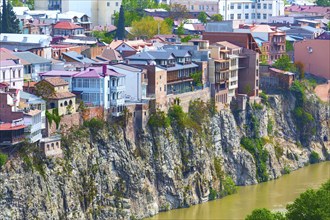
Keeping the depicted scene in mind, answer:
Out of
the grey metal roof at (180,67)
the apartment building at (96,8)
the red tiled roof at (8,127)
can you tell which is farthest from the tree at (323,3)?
the red tiled roof at (8,127)

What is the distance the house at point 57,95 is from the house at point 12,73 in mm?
1966

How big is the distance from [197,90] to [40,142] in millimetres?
13967

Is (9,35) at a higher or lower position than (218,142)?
higher

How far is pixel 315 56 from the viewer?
75125 millimetres

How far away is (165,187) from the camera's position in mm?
55406

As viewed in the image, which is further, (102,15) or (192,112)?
(102,15)

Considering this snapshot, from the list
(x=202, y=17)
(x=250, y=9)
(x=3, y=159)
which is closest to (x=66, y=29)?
(x=202, y=17)

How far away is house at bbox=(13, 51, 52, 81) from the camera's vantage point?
5874cm

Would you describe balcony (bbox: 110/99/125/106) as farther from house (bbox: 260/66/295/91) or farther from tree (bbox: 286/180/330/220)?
house (bbox: 260/66/295/91)

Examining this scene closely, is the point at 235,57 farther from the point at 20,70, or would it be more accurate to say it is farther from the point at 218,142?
the point at 20,70

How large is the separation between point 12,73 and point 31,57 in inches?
153

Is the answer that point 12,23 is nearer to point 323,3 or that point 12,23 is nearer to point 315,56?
point 315,56

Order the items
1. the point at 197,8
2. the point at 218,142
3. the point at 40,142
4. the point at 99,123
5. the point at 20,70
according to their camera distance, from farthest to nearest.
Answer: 1. the point at 197,8
2. the point at 218,142
3. the point at 20,70
4. the point at 99,123
5. the point at 40,142

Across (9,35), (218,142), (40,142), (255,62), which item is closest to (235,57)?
(255,62)
